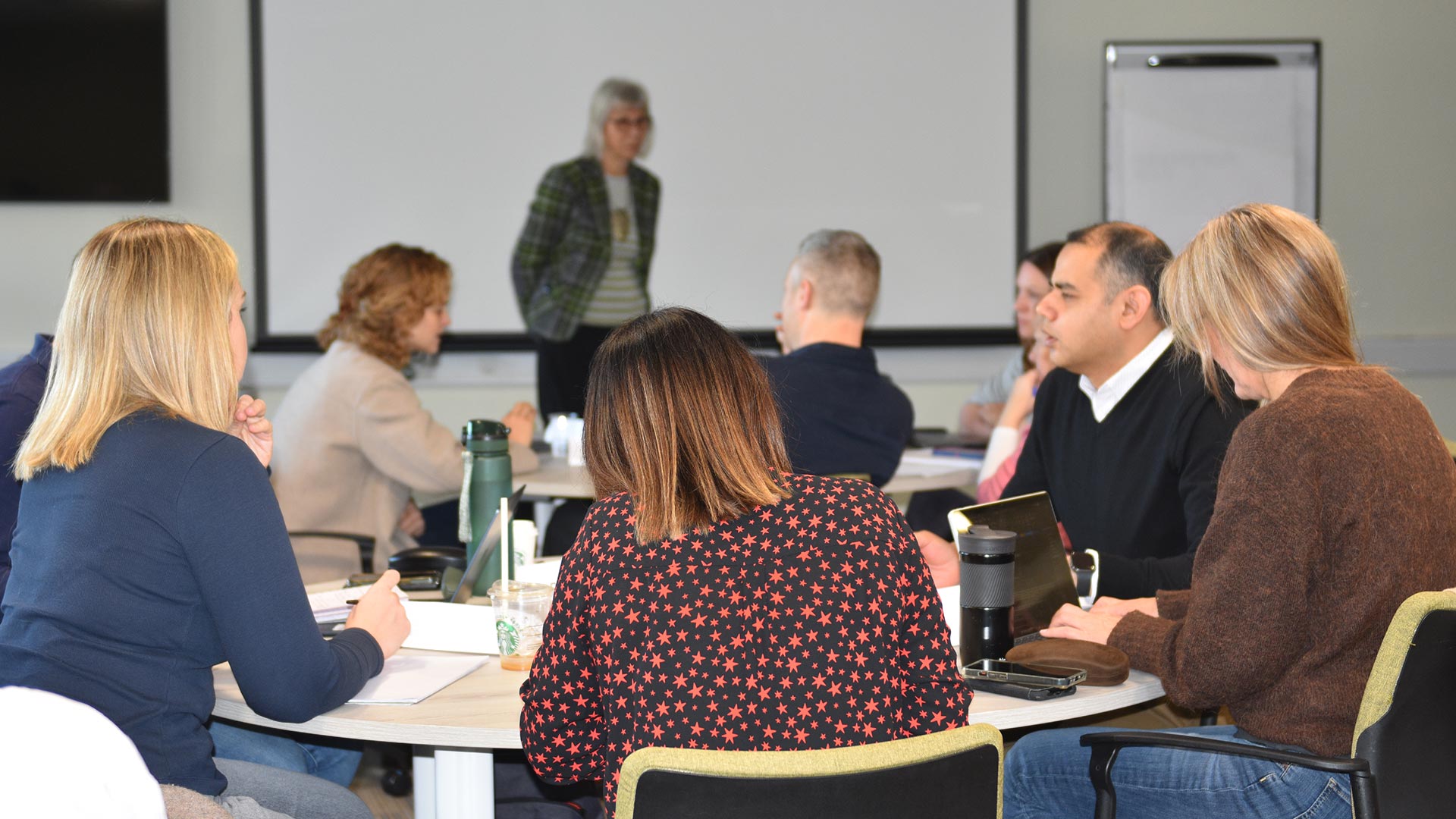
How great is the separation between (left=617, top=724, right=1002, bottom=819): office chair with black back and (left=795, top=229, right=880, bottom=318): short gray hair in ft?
7.11

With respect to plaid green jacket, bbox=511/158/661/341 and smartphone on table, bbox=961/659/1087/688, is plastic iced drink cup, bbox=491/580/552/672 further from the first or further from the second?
plaid green jacket, bbox=511/158/661/341

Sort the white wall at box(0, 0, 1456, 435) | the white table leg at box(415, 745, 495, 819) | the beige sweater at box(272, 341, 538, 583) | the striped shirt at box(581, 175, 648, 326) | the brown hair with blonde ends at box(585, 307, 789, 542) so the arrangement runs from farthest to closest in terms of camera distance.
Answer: the white wall at box(0, 0, 1456, 435)
the striped shirt at box(581, 175, 648, 326)
the beige sweater at box(272, 341, 538, 583)
the white table leg at box(415, 745, 495, 819)
the brown hair with blonde ends at box(585, 307, 789, 542)

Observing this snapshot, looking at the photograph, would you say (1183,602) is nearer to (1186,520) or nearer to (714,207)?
(1186,520)

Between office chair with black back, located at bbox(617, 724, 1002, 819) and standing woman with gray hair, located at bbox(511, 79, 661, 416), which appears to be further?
standing woman with gray hair, located at bbox(511, 79, 661, 416)

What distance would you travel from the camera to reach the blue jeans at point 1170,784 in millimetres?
1619

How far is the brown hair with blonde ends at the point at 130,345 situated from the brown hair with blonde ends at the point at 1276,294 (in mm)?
1331

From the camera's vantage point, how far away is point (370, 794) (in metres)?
3.34

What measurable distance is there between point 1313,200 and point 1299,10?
0.83 metres

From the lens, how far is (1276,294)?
173cm

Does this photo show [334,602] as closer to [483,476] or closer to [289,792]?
[483,476]

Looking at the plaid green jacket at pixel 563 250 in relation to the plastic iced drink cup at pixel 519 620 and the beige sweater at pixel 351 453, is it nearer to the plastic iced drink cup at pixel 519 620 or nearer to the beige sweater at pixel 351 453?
the beige sweater at pixel 351 453

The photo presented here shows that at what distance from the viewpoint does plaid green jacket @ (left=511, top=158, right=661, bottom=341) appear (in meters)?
5.09

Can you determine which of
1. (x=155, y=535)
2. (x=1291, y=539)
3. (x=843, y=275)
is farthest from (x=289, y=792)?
(x=843, y=275)

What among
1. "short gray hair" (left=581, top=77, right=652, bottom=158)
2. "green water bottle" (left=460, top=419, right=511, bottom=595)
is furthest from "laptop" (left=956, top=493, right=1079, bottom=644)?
"short gray hair" (left=581, top=77, right=652, bottom=158)
